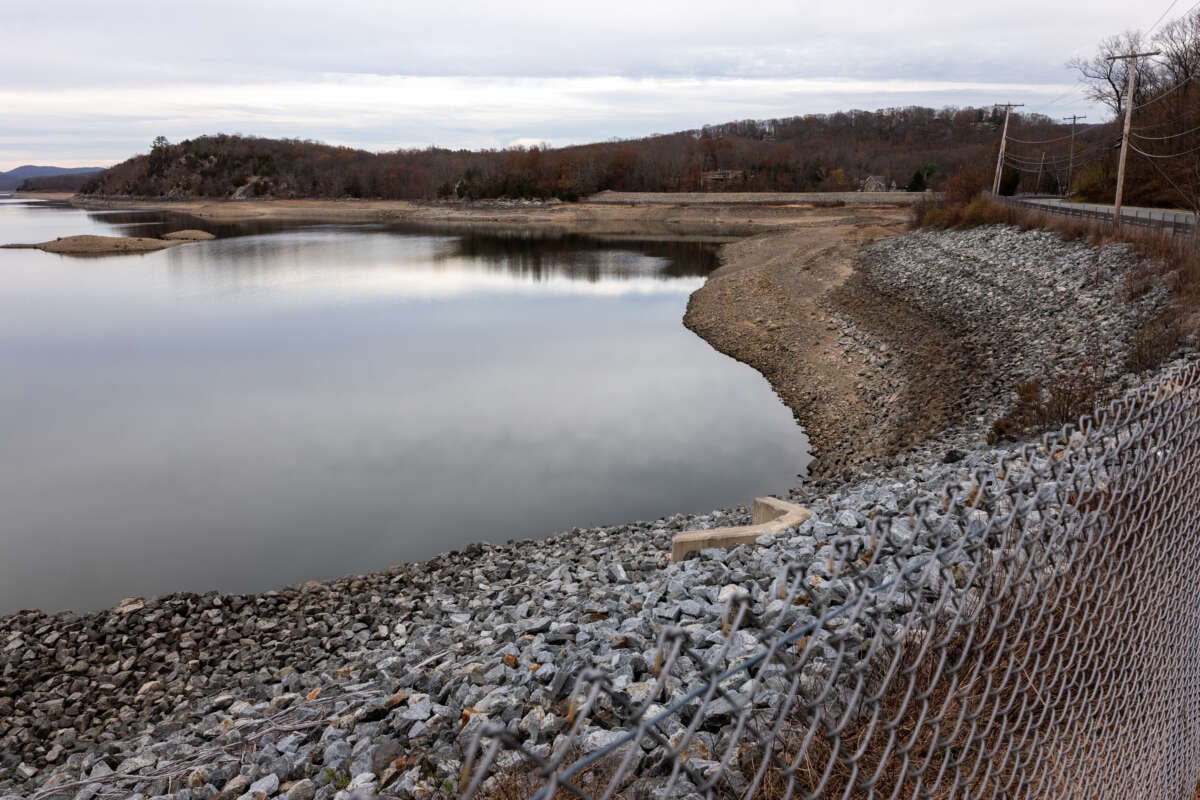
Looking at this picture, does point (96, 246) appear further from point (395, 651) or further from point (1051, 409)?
point (1051, 409)

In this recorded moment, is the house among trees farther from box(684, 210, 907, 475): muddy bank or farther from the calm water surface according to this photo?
the calm water surface

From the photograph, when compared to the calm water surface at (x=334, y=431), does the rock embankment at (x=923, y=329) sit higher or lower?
higher

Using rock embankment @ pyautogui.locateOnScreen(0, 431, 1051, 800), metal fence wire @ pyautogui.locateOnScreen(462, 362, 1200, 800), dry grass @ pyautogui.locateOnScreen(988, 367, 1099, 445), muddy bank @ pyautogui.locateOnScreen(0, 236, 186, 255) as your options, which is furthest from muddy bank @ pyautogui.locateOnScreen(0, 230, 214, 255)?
metal fence wire @ pyautogui.locateOnScreen(462, 362, 1200, 800)

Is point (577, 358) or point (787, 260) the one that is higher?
point (787, 260)

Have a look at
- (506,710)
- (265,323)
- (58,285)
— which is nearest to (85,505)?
(506,710)

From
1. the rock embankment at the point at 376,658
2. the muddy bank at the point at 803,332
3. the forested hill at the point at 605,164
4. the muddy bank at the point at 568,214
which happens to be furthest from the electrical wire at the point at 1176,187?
the forested hill at the point at 605,164

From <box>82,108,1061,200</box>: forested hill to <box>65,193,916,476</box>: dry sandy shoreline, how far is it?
1380 centimetres

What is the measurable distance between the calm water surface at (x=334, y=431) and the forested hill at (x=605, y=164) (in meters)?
62.4

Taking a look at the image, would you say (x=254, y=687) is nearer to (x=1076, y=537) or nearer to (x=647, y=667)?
(x=647, y=667)

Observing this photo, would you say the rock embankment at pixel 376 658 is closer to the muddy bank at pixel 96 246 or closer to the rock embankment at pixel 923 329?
the rock embankment at pixel 923 329

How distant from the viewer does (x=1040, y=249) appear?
2125cm

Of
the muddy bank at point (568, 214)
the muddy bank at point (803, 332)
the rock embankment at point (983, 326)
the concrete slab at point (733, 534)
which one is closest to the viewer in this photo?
the concrete slab at point (733, 534)

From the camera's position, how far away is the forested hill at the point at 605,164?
94.6 metres

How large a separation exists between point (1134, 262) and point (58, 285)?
36.9m
